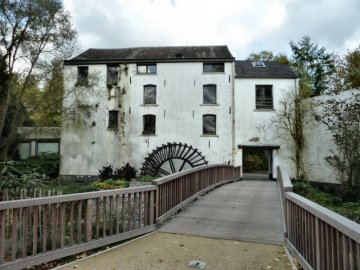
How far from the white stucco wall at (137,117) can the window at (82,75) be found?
1.20 ft

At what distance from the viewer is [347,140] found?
15.0 m

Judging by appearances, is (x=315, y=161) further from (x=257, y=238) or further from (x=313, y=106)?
(x=257, y=238)

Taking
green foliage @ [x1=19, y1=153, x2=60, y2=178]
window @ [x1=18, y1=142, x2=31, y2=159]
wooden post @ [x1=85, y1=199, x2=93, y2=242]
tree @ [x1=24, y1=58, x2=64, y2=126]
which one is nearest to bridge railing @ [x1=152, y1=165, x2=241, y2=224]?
wooden post @ [x1=85, y1=199, x2=93, y2=242]

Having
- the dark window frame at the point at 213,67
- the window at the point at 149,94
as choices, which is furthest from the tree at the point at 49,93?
the dark window frame at the point at 213,67

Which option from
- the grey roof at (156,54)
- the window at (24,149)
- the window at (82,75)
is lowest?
the window at (24,149)

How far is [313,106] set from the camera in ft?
61.0

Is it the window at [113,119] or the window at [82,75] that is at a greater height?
the window at [82,75]

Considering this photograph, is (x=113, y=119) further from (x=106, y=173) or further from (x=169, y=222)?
(x=169, y=222)

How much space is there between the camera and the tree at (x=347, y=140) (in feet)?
47.2

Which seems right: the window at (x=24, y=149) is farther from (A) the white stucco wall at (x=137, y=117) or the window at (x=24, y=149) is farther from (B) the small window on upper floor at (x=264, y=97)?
(B) the small window on upper floor at (x=264, y=97)

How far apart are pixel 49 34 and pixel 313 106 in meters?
16.6

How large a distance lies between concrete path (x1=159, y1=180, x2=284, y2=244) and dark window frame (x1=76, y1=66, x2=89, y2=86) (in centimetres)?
1552

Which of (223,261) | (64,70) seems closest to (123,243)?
(223,261)

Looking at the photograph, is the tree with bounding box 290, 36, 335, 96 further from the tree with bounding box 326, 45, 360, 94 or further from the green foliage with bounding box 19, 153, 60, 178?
the green foliage with bounding box 19, 153, 60, 178
